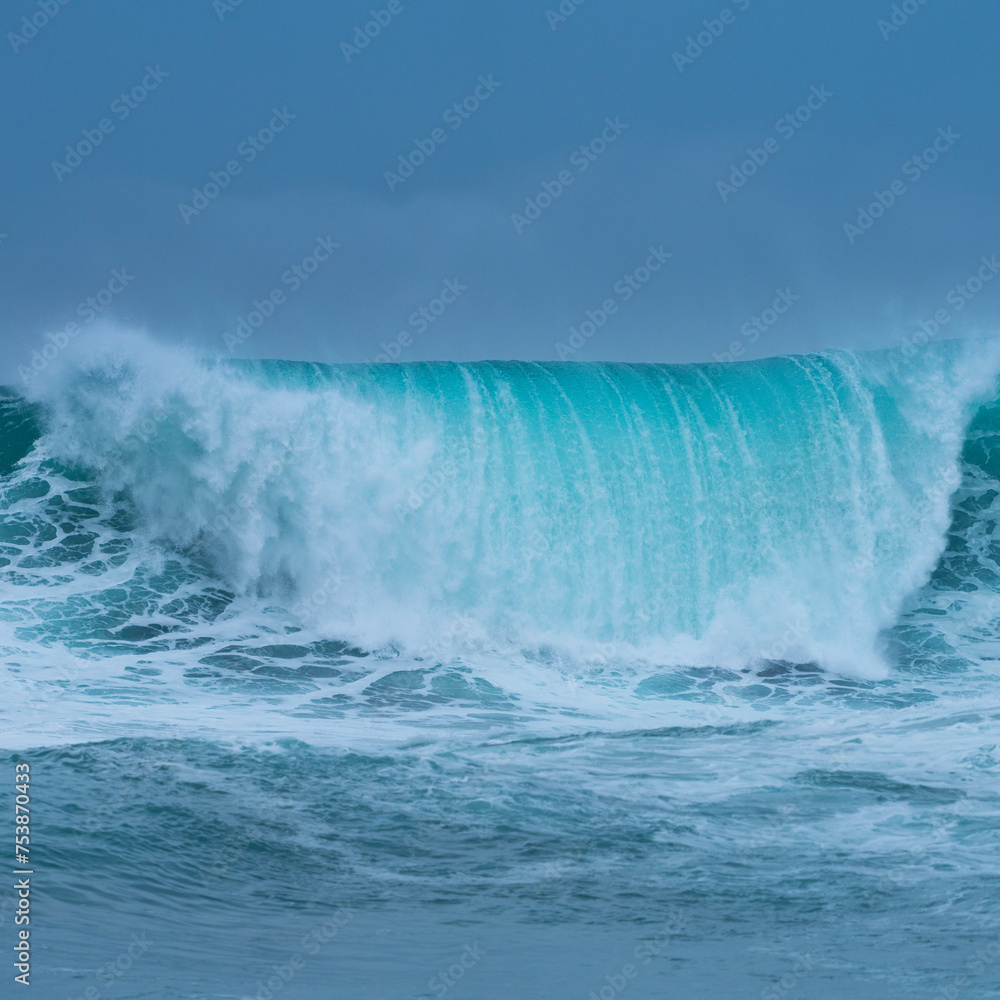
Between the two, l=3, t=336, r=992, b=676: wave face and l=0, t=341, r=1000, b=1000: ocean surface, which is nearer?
l=0, t=341, r=1000, b=1000: ocean surface

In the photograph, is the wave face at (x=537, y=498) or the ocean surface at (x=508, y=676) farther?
the wave face at (x=537, y=498)

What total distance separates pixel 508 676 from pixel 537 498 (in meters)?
3.26

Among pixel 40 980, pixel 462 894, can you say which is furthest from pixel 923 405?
pixel 40 980

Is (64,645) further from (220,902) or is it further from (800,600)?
(800,600)

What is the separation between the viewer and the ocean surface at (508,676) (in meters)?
5.07

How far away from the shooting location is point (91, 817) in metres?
6.52

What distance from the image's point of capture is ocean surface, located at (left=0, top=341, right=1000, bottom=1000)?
5066 mm

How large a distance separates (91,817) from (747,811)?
3.88 metres

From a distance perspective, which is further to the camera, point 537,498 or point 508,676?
point 537,498

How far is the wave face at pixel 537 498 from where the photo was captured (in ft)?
46.0

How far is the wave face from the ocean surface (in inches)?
2.0

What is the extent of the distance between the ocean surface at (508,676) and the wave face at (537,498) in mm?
52

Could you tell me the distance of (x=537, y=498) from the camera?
49.2 ft

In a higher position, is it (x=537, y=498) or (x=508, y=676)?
(x=537, y=498)
